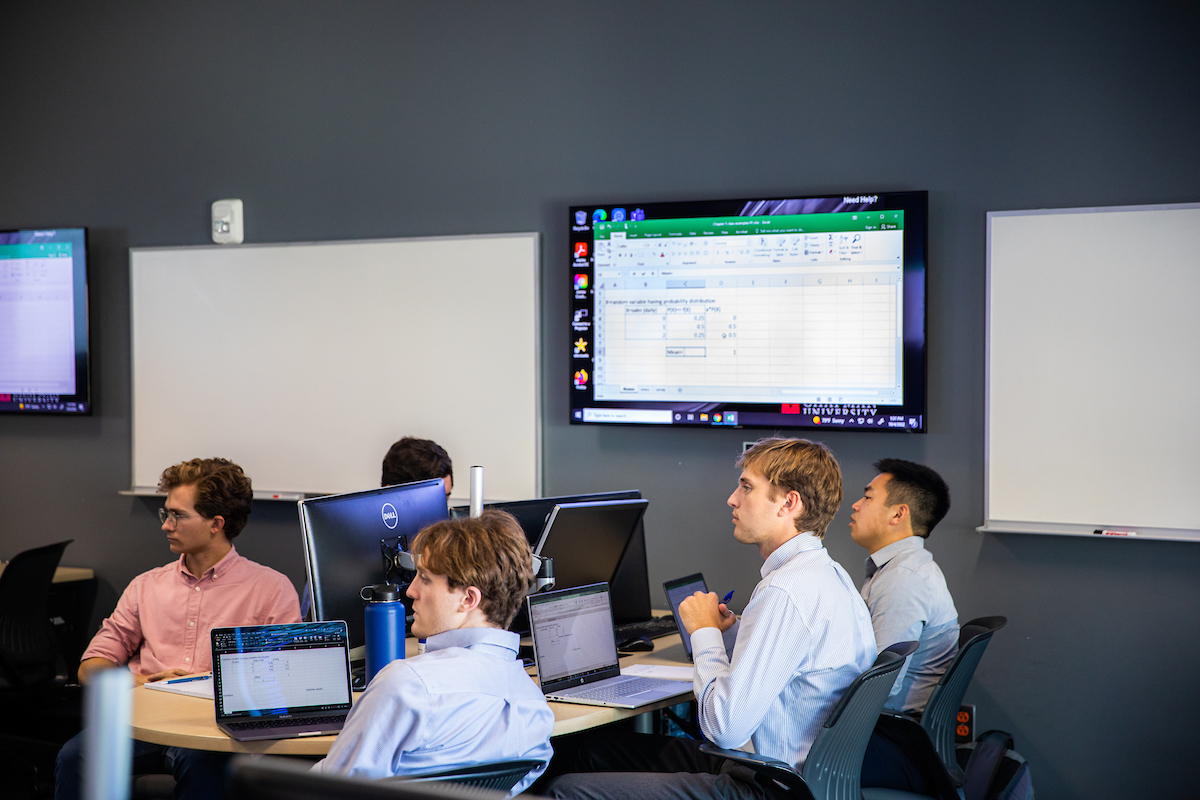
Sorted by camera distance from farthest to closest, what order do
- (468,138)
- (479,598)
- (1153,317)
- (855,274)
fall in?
(468,138) → (855,274) → (1153,317) → (479,598)

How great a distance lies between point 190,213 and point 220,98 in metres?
0.51

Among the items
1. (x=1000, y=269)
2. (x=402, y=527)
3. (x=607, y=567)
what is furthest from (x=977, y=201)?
(x=402, y=527)

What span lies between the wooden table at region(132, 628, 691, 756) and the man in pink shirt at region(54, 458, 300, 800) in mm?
225

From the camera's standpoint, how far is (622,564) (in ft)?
9.55

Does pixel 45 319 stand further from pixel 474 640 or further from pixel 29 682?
pixel 474 640

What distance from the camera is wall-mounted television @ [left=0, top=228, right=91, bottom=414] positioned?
14.0 feet

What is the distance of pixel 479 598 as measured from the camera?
177 cm

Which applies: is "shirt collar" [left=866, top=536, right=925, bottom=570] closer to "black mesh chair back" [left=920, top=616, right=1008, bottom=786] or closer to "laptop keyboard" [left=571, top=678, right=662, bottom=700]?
→ "black mesh chair back" [left=920, top=616, right=1008, bottom=786]

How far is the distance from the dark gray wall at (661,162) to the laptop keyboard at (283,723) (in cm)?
181

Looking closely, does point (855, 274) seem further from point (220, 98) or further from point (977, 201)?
point (220, 98)

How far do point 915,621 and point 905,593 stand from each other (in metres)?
0.08

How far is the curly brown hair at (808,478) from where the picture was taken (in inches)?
88.2

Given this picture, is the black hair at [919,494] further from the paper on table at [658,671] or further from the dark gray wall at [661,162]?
the paper on table at [658,671]

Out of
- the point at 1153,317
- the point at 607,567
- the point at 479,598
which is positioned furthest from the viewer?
the point at 1153,317
